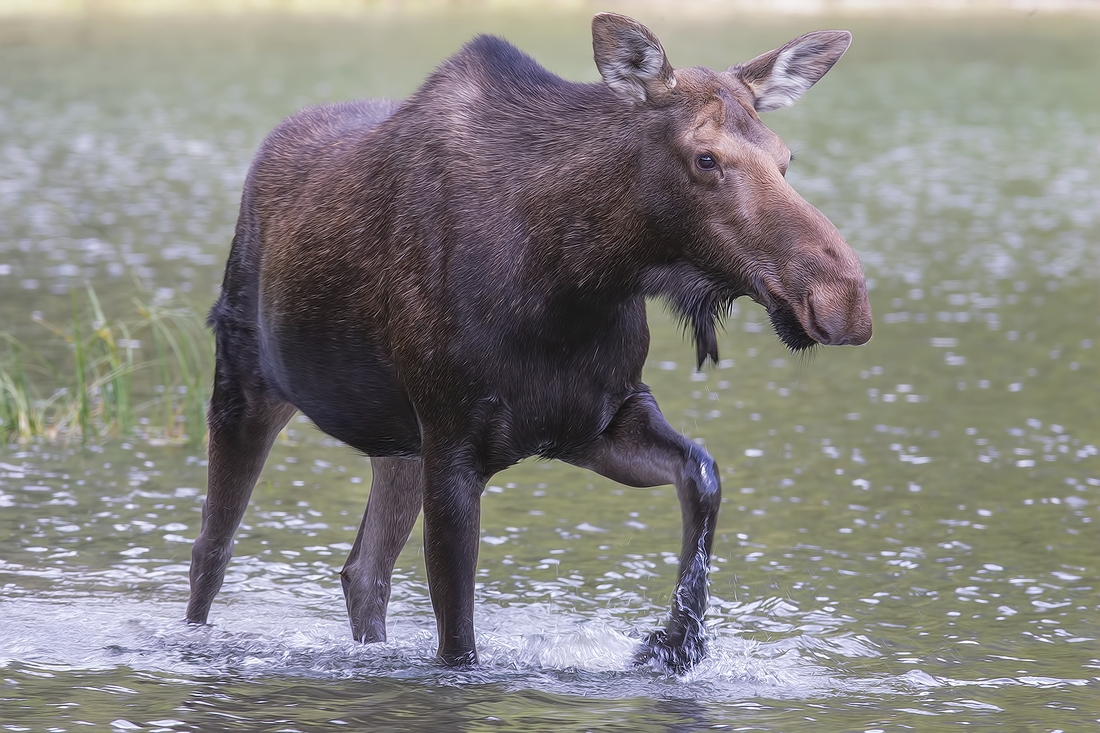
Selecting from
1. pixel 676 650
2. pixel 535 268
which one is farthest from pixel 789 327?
pixel 676 650

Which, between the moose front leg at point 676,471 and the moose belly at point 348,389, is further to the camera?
the moose belly at point 348,389

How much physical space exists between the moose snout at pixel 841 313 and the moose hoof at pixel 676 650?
1559mm

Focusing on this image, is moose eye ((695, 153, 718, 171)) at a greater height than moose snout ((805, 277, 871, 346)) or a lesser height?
greater

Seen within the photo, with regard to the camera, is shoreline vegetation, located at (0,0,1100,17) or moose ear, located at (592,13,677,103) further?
shoreline vegetation, located at (0,0,1100,17)

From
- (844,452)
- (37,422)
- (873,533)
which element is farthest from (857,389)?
(37,422)

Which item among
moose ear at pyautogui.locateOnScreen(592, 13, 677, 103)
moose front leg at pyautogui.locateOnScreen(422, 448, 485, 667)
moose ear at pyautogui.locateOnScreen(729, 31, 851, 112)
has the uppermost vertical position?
moose ear at pyautogui.locateOnScreen(729, 31, 851, 112)

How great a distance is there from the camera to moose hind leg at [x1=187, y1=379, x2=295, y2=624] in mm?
6184

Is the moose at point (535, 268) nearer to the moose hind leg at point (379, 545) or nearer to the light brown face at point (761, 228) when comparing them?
the light brown face at point (761, 228)

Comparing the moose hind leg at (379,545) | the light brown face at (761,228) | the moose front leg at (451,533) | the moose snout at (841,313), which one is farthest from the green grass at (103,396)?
the moose snout at (841,313)

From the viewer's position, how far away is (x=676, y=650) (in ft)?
18.9

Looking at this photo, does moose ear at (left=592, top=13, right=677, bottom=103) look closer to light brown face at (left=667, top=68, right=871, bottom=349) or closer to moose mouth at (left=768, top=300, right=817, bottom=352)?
light brown face at (left=667, top=68, right=871, bottom=349)

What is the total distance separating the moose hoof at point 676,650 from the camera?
573 cm

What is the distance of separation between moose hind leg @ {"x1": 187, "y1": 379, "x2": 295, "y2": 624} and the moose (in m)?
0.18

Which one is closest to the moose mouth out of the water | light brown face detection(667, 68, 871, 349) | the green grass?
light brown face detection(667, 68, 871, 349)
